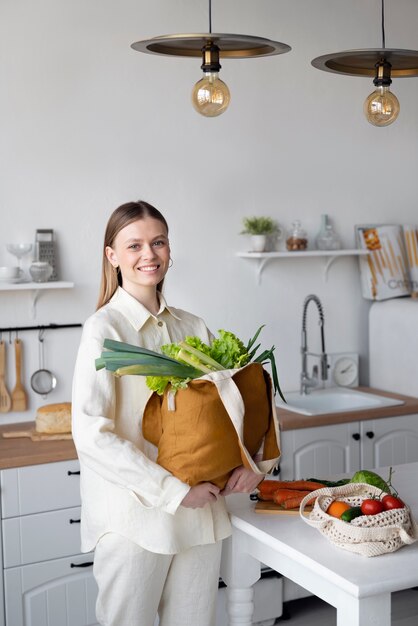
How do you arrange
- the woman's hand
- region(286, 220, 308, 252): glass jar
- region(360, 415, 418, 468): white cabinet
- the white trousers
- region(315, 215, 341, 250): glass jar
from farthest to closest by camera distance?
1. region(315, 215, 341, 250): glass jar
2. region(286, 220, 308, 252): glass jar
3. region(360, 415, 418, 468): white cabinet
4. the white trousers
5. the woman's hand

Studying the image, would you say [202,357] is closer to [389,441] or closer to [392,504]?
[392,504]

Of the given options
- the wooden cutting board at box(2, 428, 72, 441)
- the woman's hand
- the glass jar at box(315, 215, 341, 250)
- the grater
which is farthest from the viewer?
the glass jar at box(315, 215, 341, 250)

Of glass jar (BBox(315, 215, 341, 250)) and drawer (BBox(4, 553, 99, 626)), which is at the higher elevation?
glass jar (BBox(315, 215, 341, 250))

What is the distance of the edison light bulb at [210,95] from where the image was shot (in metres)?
2.58

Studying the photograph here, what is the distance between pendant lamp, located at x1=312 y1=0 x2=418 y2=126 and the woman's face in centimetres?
70

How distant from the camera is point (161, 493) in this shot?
2.10 m

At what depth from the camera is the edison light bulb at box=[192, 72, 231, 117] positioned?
258 cm

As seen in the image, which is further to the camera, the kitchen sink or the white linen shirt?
the kitchen sink

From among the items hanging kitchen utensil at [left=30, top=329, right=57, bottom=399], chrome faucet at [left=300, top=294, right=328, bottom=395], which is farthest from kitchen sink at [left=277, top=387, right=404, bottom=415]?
hanging kitchen utensil at [left=30, top=329, right=57, bottom=399]

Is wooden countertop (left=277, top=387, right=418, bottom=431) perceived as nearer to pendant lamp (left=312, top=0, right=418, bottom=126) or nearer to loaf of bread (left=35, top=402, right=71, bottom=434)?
loaf of bread (left=35, top=402, right=71, bottom=434)

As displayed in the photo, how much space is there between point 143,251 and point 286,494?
2.43 ft

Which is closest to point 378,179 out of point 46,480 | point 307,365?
point 307,365

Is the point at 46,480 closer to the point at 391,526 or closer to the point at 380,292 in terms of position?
the point at 391,526

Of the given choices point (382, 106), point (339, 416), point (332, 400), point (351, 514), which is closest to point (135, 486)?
point (351, 514)
